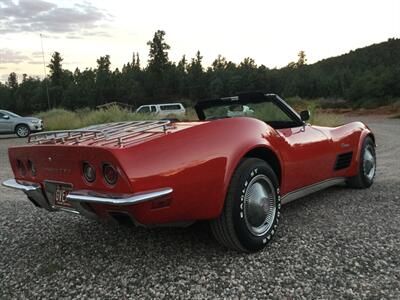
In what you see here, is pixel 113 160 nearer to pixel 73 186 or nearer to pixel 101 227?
pixel 73 186

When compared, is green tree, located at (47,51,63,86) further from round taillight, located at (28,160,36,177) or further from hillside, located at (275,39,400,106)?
round taillight, located at (28,160,36,177)

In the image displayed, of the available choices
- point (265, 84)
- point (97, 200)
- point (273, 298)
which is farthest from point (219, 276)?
point (265, 84)

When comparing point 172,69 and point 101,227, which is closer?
point 101,227

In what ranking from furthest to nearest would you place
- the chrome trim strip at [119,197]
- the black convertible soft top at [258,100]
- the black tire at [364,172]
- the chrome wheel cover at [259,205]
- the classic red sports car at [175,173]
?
the black tire at [364,172], the black convertible soft top at [258,100], the chrome wheel cover at [259,205], the classic red sports car at [175,173], the chrome trim strip at [119,197]

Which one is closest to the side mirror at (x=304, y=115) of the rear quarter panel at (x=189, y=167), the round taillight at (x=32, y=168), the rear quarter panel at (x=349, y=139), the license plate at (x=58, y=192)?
the rear quarter panel at (x=349, y=139)

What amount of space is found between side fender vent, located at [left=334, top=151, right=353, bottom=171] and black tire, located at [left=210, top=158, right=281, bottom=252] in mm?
1524

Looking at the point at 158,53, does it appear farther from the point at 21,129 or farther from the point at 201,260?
the point at 201,260

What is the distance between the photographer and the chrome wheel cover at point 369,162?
5320mm

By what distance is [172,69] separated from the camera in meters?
72.4

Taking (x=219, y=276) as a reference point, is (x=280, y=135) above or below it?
above

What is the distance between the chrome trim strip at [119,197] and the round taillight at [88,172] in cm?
10

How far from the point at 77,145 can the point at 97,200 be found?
47 cm

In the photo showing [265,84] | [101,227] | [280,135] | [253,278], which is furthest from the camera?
[265,84]

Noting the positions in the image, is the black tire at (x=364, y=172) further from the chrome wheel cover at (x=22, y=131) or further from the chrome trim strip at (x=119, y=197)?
the chrome wheel cover at (x=22, y=131)
